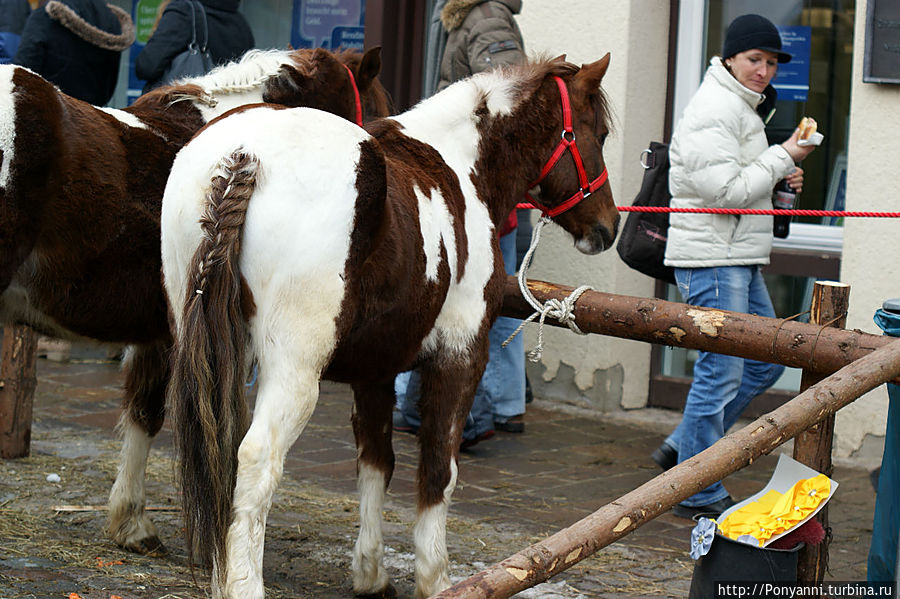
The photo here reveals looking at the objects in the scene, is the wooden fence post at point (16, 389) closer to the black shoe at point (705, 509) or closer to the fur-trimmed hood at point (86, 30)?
the fur-trimmed hood at point (86, 30)

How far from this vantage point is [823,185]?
7.13 meters

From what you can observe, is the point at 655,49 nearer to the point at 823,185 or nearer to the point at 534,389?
the point at 823,185

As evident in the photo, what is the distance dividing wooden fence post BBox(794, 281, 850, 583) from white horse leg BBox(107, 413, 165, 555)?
97.7 inches

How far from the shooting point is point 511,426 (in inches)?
273

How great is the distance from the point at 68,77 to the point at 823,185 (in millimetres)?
5016

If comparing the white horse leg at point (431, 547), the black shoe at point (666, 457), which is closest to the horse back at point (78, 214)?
the white horse leg at point (431, 547)

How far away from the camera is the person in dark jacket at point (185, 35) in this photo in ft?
21.6

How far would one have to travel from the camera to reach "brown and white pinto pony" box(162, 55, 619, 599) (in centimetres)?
316

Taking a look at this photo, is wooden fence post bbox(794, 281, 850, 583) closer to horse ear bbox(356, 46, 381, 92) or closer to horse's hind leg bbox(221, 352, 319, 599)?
horse's hind leg bbox(221, 352, 319, 599)

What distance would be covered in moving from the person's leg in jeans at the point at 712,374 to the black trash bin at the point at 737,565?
170cm

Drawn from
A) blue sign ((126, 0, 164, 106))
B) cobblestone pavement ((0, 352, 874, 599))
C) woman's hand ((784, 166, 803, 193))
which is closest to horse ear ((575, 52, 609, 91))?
woman's hand ((784, 166, 803, 193))

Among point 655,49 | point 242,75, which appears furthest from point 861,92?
point 242,75

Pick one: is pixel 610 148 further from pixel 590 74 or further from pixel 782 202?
pixel 590 74

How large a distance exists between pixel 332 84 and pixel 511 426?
9.85 ft
